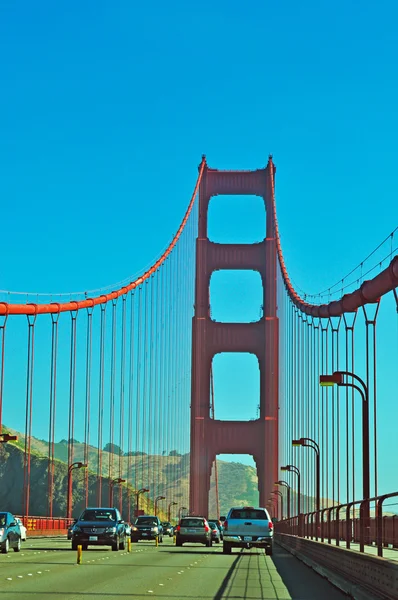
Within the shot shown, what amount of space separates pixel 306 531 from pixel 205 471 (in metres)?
41.1

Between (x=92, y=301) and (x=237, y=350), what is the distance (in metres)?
20.7

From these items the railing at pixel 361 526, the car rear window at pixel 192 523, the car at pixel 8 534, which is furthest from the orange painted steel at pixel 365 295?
the car at pixel 8 534

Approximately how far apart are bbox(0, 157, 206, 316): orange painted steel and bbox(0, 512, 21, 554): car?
13.9 metres

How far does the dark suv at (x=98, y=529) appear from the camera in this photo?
36750 mm

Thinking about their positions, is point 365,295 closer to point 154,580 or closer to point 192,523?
point 154,580

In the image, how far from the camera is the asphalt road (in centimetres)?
1725

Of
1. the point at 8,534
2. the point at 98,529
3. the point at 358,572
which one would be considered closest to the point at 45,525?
the point at 98,529

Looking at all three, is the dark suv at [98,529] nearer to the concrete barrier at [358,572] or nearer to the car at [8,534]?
the car at [8,534]

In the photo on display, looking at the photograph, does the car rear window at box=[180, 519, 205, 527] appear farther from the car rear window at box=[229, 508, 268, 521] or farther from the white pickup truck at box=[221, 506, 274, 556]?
the white pickup truck at box=[221, 506, 274, 556]

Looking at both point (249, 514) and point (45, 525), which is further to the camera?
point (45, 525)

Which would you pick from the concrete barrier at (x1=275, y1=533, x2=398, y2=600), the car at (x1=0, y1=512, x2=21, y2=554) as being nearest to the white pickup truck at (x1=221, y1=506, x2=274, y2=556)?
the car at (x1=0, y1=512, x2=21, y2=554)

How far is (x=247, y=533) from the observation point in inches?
1524

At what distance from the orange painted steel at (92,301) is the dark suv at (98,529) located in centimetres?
1221

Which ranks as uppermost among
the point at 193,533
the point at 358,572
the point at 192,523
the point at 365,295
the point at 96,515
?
the point at 365,295
